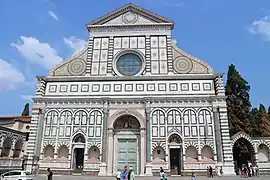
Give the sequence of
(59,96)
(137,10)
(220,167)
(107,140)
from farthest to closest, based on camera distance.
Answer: (137,10), (59,96), (107,140), (220,167)

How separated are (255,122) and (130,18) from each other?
73.6 ft

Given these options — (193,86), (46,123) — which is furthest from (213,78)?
(46,123)

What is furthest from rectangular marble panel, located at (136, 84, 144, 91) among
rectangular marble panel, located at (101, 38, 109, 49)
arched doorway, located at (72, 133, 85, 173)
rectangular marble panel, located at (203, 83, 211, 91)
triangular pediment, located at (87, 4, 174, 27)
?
triangular pediment, located at (87, 4, 174, 27)

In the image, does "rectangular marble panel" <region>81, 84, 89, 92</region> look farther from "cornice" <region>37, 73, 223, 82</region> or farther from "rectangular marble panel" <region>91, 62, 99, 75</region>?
"rectangular marble panel" <region>91, 62, 99, 75</region>

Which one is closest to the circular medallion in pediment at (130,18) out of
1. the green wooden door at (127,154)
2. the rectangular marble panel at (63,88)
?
the rectangular marble panel at (63,88)

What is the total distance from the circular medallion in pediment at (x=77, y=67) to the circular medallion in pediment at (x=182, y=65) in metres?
9.48

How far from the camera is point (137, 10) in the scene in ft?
89.0

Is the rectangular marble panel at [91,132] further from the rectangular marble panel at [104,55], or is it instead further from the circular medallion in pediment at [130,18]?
the circular medallion in pediment at [130,18]

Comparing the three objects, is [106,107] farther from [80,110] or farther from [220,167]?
[220,167]

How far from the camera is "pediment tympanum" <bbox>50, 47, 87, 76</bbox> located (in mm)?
25422

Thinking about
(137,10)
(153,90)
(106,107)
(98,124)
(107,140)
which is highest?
(137,10)

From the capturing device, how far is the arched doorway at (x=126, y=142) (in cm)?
2262

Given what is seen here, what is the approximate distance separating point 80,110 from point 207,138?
12227mm

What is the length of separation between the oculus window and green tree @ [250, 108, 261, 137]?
1613 centimetres
